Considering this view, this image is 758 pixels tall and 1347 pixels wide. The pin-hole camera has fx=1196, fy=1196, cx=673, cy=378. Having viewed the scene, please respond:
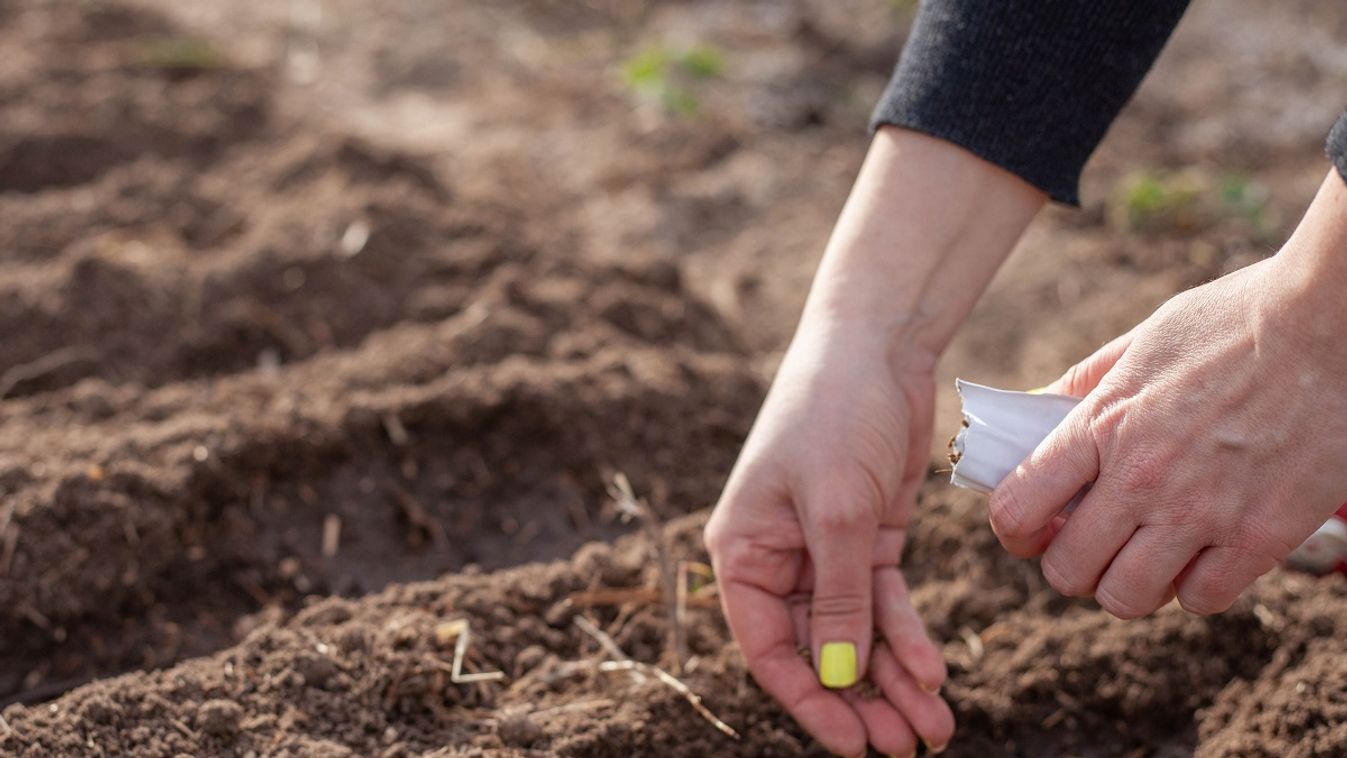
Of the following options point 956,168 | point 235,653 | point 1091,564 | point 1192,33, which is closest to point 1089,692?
point 1091,564

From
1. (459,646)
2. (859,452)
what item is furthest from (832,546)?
(459,646)

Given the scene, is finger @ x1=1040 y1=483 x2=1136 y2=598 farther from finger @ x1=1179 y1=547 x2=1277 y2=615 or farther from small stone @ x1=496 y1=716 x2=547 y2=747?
small stone @ x1=496 y1=716 x2=547 y2=747

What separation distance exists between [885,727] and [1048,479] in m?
0.53

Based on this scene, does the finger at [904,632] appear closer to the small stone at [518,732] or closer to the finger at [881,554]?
the finger at [881,554]

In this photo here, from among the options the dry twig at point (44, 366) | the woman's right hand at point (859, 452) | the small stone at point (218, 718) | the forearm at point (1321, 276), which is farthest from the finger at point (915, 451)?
the dry twig at point (44, 366)

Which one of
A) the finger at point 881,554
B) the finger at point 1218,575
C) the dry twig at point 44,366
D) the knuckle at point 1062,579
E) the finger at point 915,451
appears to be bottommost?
the dry twig at point 44,366

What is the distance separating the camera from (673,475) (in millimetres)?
2500

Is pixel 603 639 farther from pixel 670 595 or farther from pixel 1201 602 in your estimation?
pixel 1201 602

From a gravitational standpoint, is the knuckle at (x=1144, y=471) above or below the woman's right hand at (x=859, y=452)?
above

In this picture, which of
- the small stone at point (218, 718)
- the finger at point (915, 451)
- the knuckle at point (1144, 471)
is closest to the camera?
the knuckle at point (1144, 471)

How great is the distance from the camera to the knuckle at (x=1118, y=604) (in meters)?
1.50

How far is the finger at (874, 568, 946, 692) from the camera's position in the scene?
72.0 inches

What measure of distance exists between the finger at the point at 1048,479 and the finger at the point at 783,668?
459mm

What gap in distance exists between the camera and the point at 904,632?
1.88 meters
